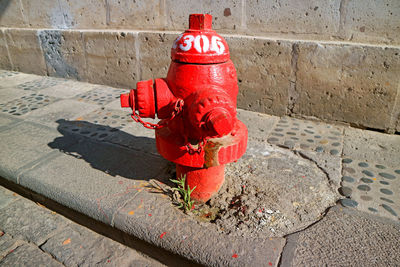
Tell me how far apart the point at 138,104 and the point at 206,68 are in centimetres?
46

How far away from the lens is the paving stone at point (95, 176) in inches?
77.3

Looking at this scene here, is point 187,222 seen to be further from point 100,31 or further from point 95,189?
point 100,31

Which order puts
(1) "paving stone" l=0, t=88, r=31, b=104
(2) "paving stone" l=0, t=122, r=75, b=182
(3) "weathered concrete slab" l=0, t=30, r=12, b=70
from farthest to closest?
1. (3) "weathered concrete slab" l=0, t=30, r=12, b=70
2. (1) "paving stone" l=0, t=88, r=31, b=104
3. (2) "paving stone" l=0, t=122, r=75, b=182

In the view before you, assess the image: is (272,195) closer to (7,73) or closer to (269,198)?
(269,198)

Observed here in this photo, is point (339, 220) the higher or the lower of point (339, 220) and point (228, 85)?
the lower

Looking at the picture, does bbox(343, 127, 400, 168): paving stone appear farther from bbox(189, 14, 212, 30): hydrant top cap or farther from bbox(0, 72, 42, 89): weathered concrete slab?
bbox(0, 72, 42, 89): weathered concrete slab

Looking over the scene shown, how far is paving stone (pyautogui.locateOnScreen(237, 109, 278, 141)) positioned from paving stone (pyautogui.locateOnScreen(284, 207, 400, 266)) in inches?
49.1

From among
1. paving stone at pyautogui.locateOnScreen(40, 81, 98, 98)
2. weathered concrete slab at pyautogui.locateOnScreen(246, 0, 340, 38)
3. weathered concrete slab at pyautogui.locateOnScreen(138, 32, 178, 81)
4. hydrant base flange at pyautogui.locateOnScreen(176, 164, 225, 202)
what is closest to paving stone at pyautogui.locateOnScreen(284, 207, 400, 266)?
hydrant base flange at pyautogui.locateOnScreen(176, 164, 225, 202)

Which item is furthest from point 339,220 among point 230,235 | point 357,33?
point 357,33

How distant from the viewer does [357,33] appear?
296 centimetres

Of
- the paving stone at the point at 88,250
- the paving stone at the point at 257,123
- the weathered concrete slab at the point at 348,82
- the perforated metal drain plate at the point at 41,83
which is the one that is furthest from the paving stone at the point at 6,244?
the perforated metal drain plate at the point at 41,83

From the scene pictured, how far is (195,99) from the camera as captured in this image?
1.56 m

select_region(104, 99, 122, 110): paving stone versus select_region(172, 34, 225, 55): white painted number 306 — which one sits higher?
select_region(172, 34, 225, 55): white painted number 306

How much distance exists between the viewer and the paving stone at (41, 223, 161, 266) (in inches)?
70.4
